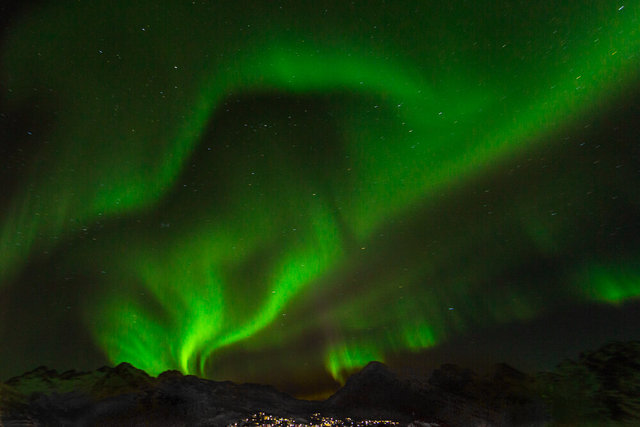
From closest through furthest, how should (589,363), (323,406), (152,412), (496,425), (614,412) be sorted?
(589,363)
(614,412)
(496,425)
(152,412)
(323,406)

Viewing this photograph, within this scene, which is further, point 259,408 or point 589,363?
point 259,408

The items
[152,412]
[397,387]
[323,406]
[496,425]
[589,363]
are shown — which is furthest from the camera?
[323,406]

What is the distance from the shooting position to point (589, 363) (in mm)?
6465

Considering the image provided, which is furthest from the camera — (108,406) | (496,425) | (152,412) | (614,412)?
(152,412)

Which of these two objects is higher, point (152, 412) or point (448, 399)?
point (152, 412)

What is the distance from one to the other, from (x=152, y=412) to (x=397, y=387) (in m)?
8.19

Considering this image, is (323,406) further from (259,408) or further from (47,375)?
(47,375)

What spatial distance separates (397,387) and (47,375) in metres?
7.83

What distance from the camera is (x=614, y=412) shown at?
704 cm

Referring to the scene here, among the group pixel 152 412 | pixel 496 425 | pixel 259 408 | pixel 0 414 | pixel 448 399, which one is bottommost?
pixel 496 425

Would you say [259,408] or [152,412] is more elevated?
[152,412]

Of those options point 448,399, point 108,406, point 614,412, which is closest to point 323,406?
point 448,399

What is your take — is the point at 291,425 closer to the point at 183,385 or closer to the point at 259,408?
the point at 259,408

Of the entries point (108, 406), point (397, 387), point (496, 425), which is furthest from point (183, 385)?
point (496, 425)
